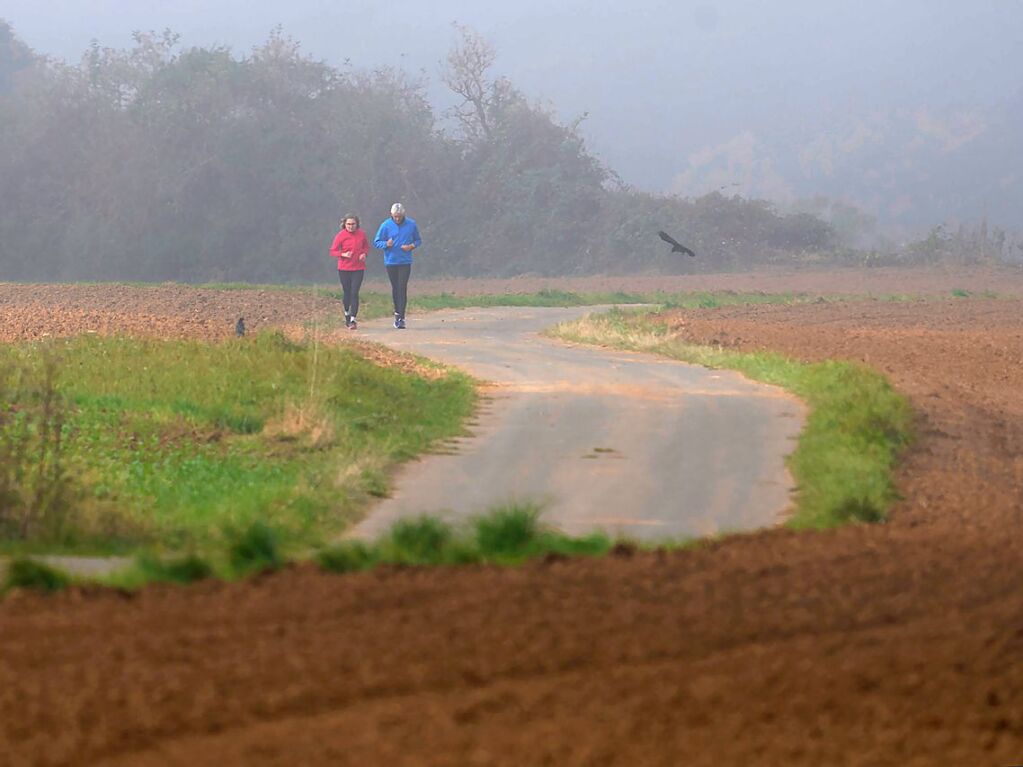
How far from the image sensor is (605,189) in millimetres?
58656

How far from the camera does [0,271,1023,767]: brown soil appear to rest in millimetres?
5578

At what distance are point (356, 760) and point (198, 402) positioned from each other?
9.47m

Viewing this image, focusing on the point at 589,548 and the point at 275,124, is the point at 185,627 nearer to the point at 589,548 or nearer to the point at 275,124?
the point at 589,548

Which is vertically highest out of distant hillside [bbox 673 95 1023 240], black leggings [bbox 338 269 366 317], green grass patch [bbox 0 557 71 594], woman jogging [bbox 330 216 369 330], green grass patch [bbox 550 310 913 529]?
distant hillside [bbox 673 95 1023 240]

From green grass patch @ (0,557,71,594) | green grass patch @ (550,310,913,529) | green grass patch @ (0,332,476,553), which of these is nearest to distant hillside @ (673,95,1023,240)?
green grass patch @ (550,310,913,529)

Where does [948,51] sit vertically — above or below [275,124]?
above

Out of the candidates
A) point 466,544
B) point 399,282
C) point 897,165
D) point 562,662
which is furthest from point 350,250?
point 897,165

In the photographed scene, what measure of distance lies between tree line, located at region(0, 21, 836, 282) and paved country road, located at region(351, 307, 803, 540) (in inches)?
1343

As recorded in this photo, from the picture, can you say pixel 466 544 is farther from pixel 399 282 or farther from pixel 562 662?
pixel 399 282

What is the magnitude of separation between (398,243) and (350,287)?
3.60 feet

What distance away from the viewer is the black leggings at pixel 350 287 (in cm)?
2400

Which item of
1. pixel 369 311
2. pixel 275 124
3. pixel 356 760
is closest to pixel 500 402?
pixel 356 760

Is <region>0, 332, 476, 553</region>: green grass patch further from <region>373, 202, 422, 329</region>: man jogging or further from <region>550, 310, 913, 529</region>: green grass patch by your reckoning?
<region>373, 202, 422, 329</region>: man jogging

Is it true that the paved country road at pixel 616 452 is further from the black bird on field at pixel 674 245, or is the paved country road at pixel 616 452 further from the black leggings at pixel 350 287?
the black bird on field at pixel 674 245
